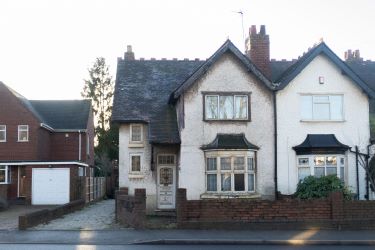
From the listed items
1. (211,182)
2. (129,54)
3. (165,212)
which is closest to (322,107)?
(211,182)

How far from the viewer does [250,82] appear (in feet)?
85.3

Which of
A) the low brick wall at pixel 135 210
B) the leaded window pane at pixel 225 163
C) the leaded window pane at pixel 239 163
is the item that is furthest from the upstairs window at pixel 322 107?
the low brick wall at pixel 135 210

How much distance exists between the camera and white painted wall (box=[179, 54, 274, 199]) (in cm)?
2539

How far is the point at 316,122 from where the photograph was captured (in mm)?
26203

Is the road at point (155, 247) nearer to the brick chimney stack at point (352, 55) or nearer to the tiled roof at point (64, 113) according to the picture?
the brick chimney stack at point (352, 55)

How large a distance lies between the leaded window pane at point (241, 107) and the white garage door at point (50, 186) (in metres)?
15.5

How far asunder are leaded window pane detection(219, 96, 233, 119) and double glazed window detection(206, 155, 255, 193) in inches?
80.7

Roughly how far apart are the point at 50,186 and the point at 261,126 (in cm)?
1703

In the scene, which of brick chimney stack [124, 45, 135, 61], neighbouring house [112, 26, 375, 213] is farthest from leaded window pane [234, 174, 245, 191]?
brick chimney stack [124, 45, 135, 61]

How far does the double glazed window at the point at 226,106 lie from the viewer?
84.6ft

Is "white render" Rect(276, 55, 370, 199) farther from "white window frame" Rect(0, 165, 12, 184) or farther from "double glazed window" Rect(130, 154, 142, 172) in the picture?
"white window frame" Rect(0, 165, 12, 184)

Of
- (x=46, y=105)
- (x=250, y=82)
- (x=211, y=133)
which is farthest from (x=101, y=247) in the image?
(x=46, y=105)

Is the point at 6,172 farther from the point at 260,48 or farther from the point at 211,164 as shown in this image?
the point at 260,48

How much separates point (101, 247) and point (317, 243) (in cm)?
661
